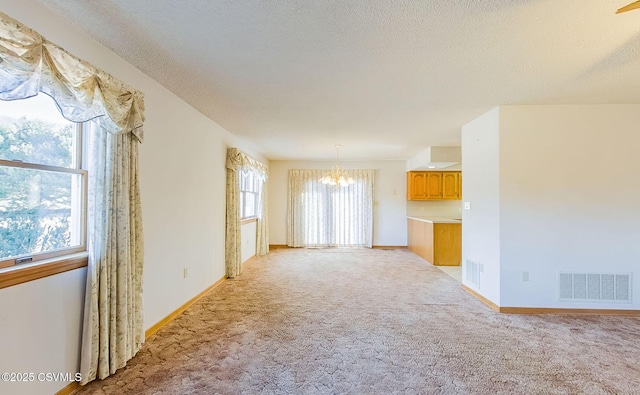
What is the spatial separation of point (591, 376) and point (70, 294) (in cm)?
383

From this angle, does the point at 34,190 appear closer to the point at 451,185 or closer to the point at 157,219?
the point at 157,219

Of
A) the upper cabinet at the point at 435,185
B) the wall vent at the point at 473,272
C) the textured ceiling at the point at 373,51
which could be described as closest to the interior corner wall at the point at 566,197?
the textured ceiling at the point at 373,51

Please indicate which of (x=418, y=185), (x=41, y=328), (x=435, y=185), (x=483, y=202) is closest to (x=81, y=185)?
(x=41, y=328)

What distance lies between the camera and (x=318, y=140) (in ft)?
17.4

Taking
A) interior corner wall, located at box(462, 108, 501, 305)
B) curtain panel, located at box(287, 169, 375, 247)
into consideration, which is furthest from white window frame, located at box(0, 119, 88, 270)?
curtain panel, located at box(287, 169, 375, 247)

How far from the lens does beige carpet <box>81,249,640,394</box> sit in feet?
6.56

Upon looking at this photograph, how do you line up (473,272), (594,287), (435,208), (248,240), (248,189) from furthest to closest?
(435,208) → (248,189) → (248,240) → (473,272) → (594,287)

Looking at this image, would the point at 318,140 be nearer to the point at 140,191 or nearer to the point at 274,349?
the point at 140,191

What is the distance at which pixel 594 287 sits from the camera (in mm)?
3318

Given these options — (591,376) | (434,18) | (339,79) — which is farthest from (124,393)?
(591,376)

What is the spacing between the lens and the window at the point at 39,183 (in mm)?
1596

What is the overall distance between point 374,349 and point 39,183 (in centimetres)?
280

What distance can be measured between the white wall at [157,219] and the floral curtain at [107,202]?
142mm

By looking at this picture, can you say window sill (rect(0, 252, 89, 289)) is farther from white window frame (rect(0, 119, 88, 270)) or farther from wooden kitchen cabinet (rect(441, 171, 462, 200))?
wooden kitchen cabinet (rect(441, 171, 462, 200))
